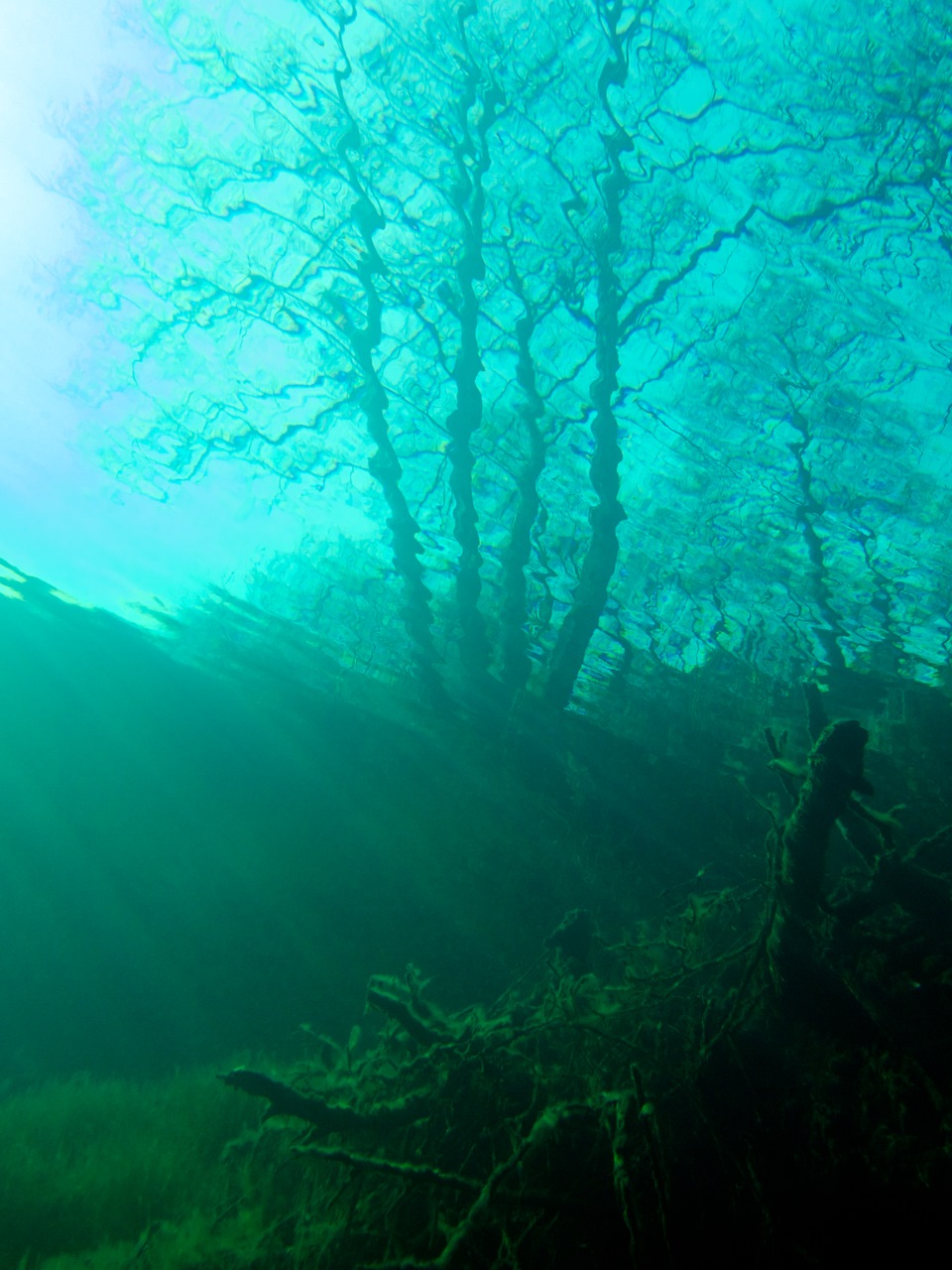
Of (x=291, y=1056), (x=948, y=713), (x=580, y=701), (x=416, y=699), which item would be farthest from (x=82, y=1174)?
(x=948, y=713)

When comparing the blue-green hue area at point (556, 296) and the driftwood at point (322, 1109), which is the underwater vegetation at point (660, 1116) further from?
the blue-green hue area at point (556, 296)

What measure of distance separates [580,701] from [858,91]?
10.0 meters

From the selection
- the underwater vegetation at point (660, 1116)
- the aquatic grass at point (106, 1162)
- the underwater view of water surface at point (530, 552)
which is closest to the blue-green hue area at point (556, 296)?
the underwater view of water surface at point (530, 552)

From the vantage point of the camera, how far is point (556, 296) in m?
6.85

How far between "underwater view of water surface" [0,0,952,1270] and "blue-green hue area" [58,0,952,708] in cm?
5

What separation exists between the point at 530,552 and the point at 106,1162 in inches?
400

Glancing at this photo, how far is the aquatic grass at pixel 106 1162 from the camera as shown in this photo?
642cm

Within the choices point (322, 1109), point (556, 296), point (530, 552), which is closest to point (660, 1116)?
point (322, 1109)

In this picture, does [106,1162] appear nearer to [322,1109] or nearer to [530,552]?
[322,1109]

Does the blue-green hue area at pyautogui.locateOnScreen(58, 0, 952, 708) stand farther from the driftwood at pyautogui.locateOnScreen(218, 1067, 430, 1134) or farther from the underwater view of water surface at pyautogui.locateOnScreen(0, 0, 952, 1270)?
the driftwood at pyautogui.locateOnScreen(218, 1067, 430, 1134)

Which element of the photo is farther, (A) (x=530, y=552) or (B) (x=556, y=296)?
(A) (x=530, y=552)

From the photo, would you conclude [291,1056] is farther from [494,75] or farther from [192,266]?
[494,75]

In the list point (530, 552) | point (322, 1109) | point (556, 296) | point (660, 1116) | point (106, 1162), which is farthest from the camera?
point (530, 552)

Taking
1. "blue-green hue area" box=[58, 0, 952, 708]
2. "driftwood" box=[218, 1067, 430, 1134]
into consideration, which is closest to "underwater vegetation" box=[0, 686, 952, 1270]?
"driftwood" box=[218, 1067, 430, 1134]
